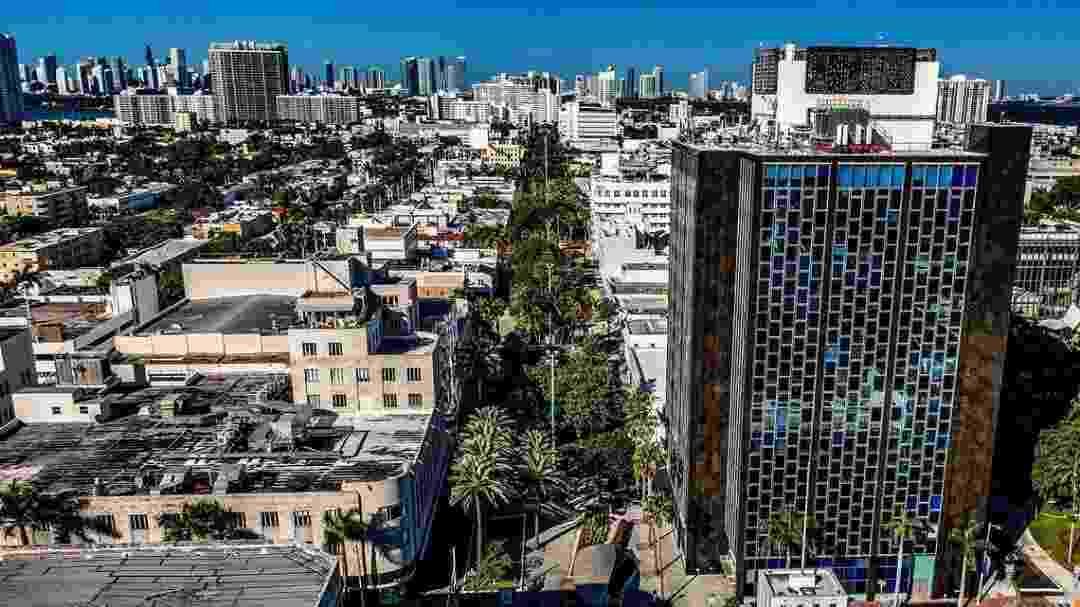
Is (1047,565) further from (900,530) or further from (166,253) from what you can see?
(166,253)

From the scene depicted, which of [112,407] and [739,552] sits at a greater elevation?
[112,407]

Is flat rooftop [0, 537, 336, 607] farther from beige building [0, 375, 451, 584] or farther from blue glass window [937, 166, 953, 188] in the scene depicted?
blue glass window [937, 166, 953, 188]

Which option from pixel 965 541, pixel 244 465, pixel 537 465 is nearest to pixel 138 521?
pixel 244 465

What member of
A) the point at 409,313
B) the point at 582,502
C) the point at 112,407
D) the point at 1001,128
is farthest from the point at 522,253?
the point at 1001,128

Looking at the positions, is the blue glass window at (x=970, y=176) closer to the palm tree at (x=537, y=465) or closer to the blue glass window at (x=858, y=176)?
the blue glass window at (x=858, y=176)

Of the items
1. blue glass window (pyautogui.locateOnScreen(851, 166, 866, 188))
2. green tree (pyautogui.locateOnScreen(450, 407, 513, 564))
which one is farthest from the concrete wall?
blue glass window (pyautogui.locateOnScreen(851, 166, 866, 188))

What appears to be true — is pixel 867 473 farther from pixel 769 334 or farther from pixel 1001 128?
pixel 1001 128
